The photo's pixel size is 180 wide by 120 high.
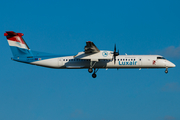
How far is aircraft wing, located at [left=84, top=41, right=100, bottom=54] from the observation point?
32256 millimetres

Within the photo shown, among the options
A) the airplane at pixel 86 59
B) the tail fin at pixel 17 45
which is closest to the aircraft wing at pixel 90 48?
the airplane at pixel 86 59

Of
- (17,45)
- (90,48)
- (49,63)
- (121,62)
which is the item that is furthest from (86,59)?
(17,45)

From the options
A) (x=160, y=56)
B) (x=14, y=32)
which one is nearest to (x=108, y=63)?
(x=160, y=56)

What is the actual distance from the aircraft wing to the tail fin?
7862mm

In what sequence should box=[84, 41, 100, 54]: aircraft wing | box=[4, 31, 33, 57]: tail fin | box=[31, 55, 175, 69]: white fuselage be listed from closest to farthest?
box=[84, 41, 100, 54]: aircraft wing
box=[31, 55, 175, 69]: white fuselage
box=[4, 31, 33, 57]: tail fin

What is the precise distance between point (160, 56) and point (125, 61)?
4.62 m

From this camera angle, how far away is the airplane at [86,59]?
34188 mm

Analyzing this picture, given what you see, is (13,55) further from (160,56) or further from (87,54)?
(160,56)

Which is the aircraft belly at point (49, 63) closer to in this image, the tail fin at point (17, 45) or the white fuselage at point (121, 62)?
the white fuselage at point (121, 62)

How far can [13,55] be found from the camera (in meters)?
36.5

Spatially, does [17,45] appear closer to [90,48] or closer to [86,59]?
[86,59]

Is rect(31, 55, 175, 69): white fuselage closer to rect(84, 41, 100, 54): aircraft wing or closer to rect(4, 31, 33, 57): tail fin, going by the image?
rect(84, 41, 100, 54): aircraft wing

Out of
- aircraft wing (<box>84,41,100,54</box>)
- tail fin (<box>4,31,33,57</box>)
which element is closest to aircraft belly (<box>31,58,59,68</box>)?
tail fin (<box>4,31,33,57</box>)

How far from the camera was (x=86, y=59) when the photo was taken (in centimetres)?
3444
